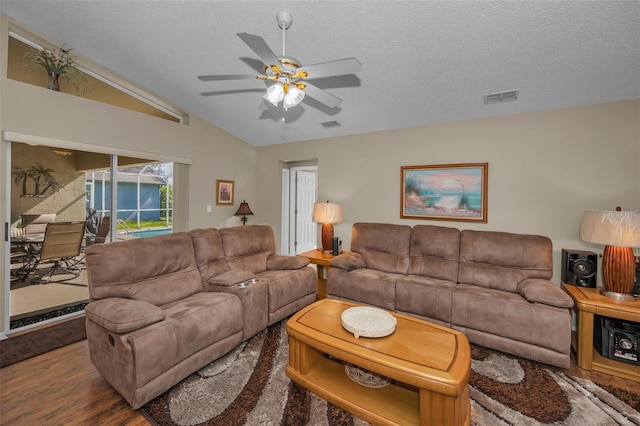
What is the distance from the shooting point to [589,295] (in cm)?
245

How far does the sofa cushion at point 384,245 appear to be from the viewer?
359cm

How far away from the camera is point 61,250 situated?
133 inches

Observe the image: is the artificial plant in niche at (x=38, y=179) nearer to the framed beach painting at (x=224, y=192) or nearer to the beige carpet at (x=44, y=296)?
the beige carpet at (x=44, y=296)

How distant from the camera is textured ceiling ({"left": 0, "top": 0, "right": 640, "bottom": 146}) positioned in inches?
80.7

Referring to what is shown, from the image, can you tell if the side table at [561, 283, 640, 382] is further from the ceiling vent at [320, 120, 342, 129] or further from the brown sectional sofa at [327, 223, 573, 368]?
the ceiling vent at [320, 120, 342, 129]

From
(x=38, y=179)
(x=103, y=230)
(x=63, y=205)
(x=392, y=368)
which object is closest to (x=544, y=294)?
(x=392, y=368)

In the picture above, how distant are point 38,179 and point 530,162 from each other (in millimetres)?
5520

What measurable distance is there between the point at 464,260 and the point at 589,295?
1056mm

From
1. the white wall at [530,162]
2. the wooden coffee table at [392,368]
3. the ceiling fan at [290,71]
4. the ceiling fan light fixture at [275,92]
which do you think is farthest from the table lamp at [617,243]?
the ceiling fan light fixture at [275,92]

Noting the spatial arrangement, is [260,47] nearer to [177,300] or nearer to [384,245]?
[177,300]

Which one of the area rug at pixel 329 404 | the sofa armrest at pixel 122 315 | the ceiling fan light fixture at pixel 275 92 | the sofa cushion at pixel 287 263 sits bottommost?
the area rug at pixel 329 404

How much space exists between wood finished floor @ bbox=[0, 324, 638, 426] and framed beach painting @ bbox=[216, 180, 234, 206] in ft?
9.63

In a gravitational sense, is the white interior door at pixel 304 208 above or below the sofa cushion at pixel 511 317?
above

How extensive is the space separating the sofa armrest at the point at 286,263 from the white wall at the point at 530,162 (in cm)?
113
